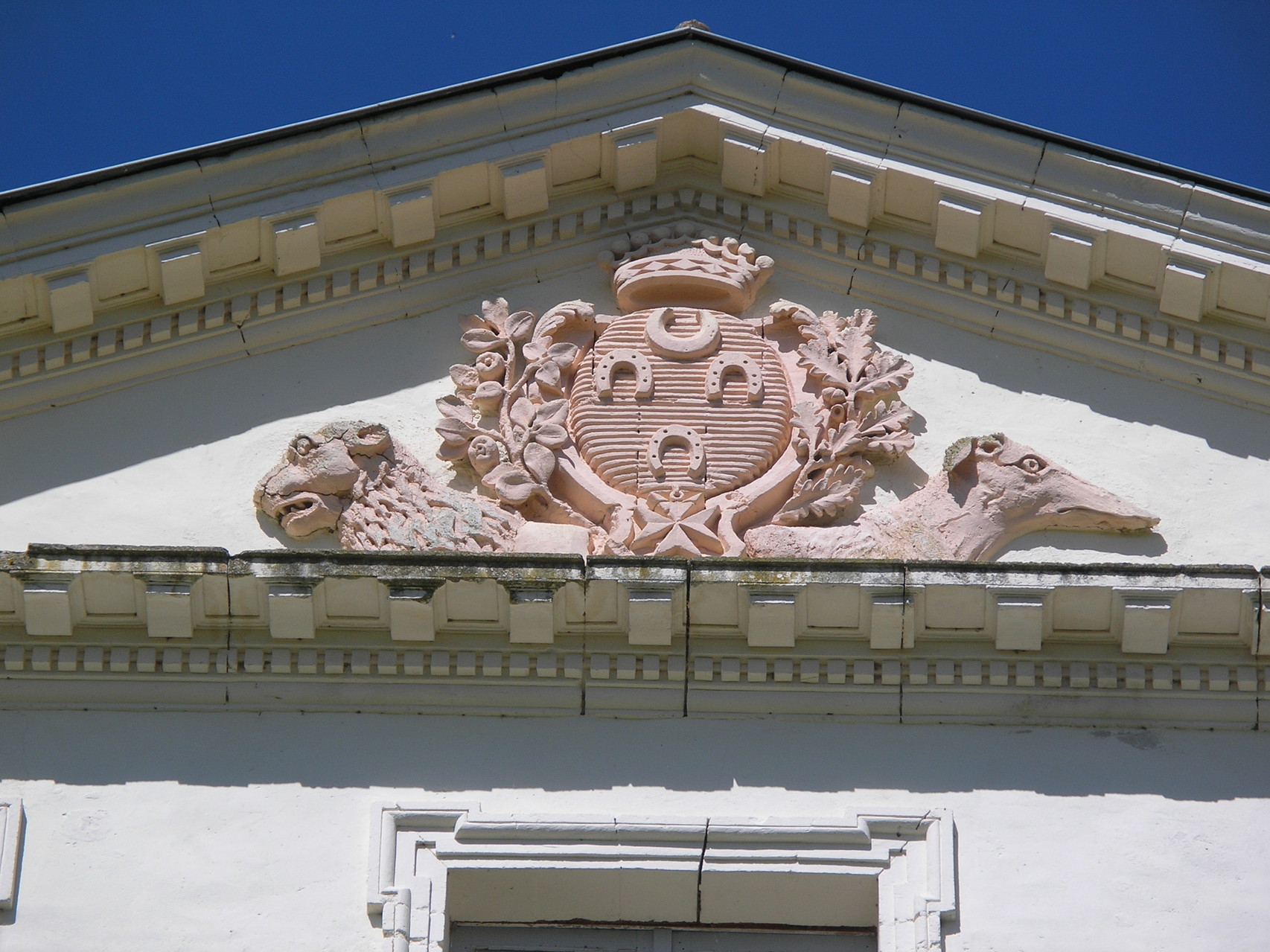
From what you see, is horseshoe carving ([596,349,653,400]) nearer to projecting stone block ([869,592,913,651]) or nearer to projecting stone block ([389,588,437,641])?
projecting stone block ([389,588,437,641])

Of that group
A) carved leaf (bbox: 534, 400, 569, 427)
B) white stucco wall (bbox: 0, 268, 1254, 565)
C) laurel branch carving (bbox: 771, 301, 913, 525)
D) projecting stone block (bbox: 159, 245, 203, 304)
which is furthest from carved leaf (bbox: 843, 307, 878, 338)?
projecting stone block (bbox: 159, 245, 203, 304)

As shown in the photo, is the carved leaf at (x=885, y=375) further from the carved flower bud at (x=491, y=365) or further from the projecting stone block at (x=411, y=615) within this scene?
the projecting stone block at (x=411, y=615)

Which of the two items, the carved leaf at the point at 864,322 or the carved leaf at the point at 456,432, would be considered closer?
the carved leaf at the point at 456,432

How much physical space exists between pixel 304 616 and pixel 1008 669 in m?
3.08

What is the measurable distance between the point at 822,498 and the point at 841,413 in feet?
1.68

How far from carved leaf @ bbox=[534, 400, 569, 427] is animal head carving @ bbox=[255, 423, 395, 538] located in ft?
2.35

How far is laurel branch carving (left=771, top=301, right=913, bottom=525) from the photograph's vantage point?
9828 mm

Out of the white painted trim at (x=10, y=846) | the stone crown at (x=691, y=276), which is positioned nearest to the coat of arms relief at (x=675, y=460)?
the stone crown at (x=691, y=276)

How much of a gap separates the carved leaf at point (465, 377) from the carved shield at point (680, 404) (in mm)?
489

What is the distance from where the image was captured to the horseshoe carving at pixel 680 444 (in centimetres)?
984

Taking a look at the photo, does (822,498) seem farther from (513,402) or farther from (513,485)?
(513,402)

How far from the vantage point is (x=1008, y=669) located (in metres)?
9.20

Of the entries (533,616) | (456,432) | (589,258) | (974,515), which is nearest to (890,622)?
(974,515)

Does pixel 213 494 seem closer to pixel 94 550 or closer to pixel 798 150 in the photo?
pixel 94 550
